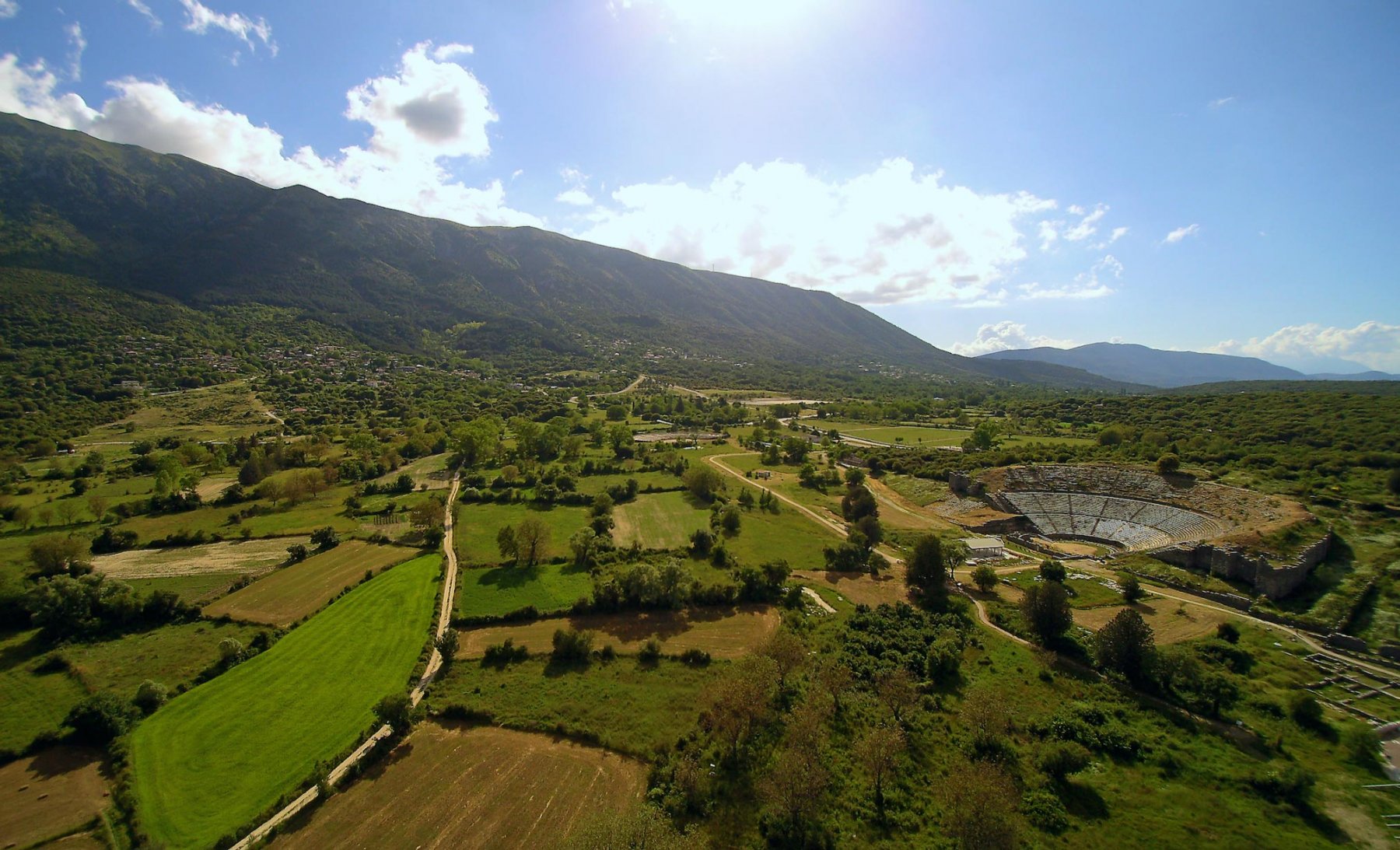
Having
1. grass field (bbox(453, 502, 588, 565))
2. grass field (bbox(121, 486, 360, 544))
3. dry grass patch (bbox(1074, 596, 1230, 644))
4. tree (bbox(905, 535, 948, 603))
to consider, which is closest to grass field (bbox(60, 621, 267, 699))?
grass field (bbox(453, 502, 588, 565))

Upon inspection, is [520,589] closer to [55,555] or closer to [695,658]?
[695,658]

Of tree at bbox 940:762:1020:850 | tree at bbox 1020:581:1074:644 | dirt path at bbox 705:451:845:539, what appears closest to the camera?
tree at bbox 940:762:1020:850

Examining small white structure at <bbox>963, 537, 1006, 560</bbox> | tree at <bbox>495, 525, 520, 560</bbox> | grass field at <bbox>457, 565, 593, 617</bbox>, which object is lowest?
grass field at <bbox>457, 565, 593, 617</bbox>

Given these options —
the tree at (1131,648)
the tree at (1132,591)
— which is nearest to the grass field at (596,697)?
the tree at (1131,648)

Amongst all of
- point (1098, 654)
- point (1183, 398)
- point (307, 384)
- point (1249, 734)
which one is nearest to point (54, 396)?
point (307, 384)

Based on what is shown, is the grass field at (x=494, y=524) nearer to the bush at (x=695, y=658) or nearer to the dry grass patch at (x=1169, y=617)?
the bush at (x=695, y=658)

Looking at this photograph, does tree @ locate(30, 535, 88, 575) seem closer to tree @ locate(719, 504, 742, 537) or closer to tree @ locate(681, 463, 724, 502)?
tree @ locate(719, 504, 742, 537)

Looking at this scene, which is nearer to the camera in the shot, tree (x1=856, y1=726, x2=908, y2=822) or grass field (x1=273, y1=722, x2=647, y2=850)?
grass field (x1=273, y1=722, x2=647, y2=850)

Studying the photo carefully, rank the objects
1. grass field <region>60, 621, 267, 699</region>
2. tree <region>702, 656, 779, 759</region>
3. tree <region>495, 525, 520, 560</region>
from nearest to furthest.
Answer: tree <region>702, 656, 779, 759</region>
grass field <region>60, 621, 267, 699</region>
tree <region>495, 525, 520, 560</region>
